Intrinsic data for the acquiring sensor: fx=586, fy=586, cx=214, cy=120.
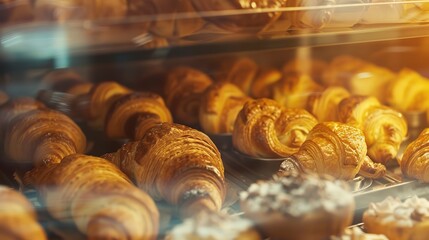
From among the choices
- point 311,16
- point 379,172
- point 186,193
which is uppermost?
point 311,16

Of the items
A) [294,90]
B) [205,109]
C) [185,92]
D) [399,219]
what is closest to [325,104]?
[294,90]

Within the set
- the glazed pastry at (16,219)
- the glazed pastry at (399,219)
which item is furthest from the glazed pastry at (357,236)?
the glazed pastry at (16,219)

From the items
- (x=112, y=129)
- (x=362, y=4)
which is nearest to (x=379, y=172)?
(x=362, y=4)

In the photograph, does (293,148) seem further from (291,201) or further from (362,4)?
(291,201)

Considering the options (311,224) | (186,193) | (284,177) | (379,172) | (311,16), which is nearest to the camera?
(311,224)

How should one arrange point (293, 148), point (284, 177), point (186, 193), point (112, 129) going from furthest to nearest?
point (112, 129), point (293, 148), point (186, 193), point (284, 177)

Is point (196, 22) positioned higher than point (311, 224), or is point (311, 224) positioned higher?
point (196, 22)

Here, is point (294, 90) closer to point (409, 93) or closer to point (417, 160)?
point (409, 93)

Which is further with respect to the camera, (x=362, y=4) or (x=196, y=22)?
(x=362, y=4)
